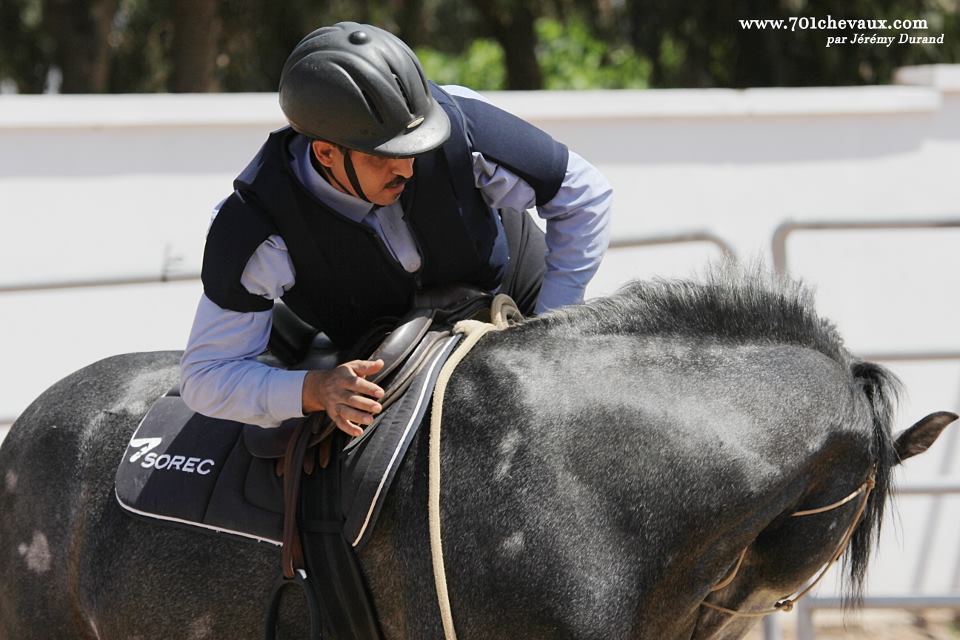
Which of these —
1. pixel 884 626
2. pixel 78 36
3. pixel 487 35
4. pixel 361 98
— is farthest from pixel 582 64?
pixel 361 98

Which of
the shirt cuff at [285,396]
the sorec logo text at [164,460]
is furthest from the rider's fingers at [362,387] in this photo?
the sorec logo text at [164,460]

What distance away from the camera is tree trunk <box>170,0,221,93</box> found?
9078mm

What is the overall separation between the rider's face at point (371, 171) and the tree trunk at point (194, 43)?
24.0 ft

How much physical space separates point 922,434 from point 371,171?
1.16 meters

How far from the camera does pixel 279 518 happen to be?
2.33 metres

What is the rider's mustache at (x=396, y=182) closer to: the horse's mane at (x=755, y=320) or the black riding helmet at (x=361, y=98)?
the black riding helmet at (x=361, y=98)

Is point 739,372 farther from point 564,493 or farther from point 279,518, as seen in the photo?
point 279,518

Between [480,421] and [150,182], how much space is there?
3468 millimetres

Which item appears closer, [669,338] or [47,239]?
[669,338]

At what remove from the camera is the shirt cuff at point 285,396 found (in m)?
2.24

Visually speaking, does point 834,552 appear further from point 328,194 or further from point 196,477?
point 196,477

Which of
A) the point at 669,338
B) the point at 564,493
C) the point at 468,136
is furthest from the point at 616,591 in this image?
the point at 468,136

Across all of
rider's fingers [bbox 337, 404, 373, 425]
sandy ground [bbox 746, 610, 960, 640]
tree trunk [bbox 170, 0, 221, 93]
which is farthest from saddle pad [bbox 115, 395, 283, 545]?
tree trunk [bbox 170, 0, 221, 93]

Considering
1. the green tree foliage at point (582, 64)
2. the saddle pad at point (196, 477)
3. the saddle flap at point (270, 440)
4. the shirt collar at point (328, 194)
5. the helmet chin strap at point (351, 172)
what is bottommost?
the green tree foliage at point (582, 64)
